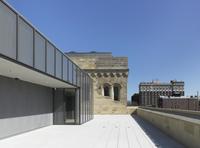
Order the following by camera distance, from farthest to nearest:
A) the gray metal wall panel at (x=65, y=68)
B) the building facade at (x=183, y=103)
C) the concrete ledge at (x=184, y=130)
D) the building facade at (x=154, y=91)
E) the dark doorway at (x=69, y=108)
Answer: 1. the building facade at (x=154, y=91)
2. the building facade at (x=183, y=103)
3. the dark doorway at (x=69, y=108)
4. the gray metal wall panel at (x=65, y=68)
5. the concrete ledge at (x=184, y=130)

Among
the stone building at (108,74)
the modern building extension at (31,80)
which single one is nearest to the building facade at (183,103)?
the modern building extension at (31,80)

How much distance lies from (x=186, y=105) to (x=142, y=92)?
33667mm

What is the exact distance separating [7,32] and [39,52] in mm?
3697

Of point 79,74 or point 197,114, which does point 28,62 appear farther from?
point 79,74

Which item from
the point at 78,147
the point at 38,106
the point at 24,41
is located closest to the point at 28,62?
the point at 24,41

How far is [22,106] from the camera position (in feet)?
58.2

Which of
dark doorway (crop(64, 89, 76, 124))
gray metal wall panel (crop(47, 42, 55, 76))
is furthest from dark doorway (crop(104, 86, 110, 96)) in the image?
gray metal wall panel (crop(47, 42, 55, 76))

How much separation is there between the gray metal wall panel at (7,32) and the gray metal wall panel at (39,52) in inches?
102

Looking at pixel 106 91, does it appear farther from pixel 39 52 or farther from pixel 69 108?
pixel 39 52

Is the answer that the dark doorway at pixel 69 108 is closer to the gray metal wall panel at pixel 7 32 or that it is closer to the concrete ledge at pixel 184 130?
the concrete ledge at pixel 184 130

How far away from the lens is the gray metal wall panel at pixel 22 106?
50.1 feet

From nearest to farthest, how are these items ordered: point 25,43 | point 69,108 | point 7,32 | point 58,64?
1. point 7,32
2. point 25,43
3. point 58,64
4. point 69,108

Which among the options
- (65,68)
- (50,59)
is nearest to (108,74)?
(65,68)

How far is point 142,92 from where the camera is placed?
71750mm
